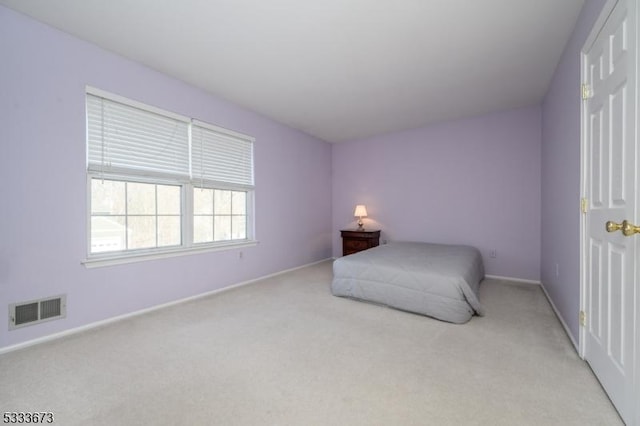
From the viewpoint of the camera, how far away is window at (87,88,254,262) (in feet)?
8.48

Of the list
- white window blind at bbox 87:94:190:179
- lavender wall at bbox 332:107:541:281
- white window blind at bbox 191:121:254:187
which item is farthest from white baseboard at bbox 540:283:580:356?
white window blind at bbox 87:94:190:179

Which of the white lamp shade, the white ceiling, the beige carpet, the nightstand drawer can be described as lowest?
the beige carpet

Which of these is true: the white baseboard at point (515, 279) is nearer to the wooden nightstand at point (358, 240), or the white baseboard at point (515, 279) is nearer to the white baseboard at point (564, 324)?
the white baseboard at point (564, 324)

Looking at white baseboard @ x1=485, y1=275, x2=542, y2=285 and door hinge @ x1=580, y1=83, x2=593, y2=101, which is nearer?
door hinge @ x1=580, y1=83, x2=593, y2=101

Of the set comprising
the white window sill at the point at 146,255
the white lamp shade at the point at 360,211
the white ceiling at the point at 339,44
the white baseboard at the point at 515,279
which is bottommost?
the white baseboard at the point at 515,279

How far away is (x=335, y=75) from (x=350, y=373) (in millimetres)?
2844

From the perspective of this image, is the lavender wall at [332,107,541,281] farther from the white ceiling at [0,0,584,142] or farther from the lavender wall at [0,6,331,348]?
the lavender wall at [0,6,331,348]

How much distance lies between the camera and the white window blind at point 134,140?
253 cm

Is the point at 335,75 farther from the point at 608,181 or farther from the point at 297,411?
the point at 297,411

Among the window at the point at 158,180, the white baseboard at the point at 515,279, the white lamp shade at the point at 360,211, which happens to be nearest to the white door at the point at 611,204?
the white baseboard at the point at 515,279

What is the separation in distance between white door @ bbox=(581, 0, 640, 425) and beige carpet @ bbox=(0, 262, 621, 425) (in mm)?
216

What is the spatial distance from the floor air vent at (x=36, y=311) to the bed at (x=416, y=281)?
2.57 metres

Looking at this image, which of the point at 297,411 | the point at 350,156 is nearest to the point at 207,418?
the point at 297,411

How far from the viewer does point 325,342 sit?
7.18 feet
